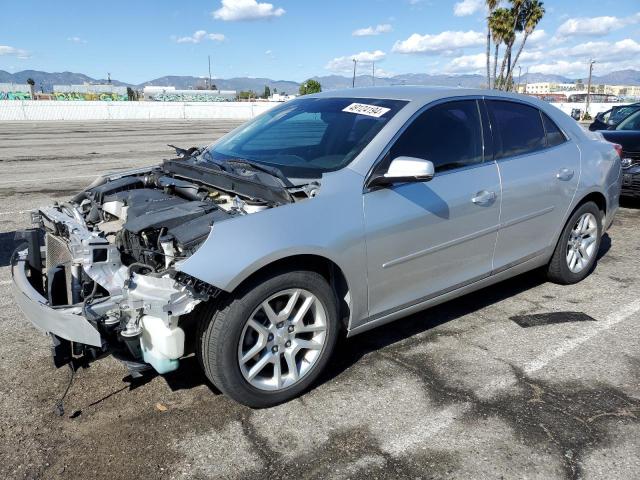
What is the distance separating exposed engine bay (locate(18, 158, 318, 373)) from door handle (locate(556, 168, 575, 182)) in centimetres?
229

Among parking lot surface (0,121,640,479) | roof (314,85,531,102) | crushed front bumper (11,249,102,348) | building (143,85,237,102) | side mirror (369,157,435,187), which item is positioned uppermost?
building (143,85,237,102)

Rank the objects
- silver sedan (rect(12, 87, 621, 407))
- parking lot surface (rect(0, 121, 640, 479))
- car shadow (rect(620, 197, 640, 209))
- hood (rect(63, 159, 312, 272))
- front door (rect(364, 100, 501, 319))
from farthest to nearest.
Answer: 1. car shadow (rect(620, 197, 640, 209))
2. front door (rect(364, 100, 501, 319))
3. hood (rect(63, 159, 312, 272))
4. silver sedan (rect(12, 87, 621, 407))
5. parking lot surface (rect(0, 121, 640, 479))

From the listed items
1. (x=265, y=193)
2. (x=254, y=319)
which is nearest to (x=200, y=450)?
(x=254, y=319)

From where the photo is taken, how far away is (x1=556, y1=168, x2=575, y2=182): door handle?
4387mm

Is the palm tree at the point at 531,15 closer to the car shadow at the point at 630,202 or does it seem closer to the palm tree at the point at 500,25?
the palm tree at the point at 500,25

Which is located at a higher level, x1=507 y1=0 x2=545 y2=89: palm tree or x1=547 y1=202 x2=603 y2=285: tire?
x1=507 y1=0 x2=545 y2=89: palm tree

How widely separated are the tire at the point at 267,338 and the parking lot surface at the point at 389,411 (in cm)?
15

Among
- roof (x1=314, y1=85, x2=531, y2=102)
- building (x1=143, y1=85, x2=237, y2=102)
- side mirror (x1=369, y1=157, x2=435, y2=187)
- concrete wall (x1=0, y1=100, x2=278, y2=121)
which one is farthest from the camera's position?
building (x1=143, y1=85, x2=237, y2=102)

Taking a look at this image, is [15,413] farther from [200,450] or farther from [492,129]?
[492,129]

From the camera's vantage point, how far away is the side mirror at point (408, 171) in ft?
10.2

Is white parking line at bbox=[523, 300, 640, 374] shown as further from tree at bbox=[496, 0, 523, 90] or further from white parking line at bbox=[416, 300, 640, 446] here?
tree at bbox=[496, 0, 523, 90]

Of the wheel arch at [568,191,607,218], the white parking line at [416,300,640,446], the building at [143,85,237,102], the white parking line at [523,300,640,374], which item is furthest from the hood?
the building at [143,85,237,102]

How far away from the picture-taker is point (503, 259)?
4.12 meters

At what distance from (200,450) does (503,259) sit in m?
2.56
